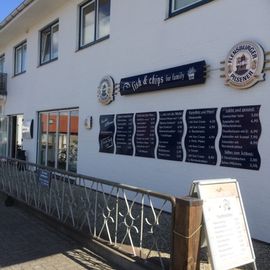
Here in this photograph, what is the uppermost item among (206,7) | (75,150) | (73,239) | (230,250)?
(206,7)

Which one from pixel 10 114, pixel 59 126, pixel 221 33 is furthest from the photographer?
pixel 10 114

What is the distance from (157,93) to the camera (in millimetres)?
7598

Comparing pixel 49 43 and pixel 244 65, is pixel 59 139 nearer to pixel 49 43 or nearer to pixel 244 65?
pixel 49 43

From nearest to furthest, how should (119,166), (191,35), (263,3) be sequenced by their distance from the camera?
(263,3) → (191,35) → (119,166)

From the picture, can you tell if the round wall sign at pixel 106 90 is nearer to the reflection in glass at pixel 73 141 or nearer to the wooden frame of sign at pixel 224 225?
the reflection in glass at pixel 73 141

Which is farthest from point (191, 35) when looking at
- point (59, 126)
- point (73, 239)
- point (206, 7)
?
point (59, 126)

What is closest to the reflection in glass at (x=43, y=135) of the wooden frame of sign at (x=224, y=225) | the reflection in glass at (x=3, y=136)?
the reflection in glass at (x=3, y=136)

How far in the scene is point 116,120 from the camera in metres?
8.81

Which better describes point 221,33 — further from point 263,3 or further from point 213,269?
point 213,269

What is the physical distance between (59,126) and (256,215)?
7377mm

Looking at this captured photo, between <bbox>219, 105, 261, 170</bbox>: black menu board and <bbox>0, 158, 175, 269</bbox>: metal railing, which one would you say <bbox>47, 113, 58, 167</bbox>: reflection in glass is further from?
<bbox>219, 105, 261, 170</bbox>: black menu board

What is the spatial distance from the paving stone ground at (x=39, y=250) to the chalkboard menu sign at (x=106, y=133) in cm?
253

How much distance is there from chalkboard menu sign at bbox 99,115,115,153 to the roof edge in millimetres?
4794

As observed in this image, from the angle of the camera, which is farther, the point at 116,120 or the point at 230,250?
the point at 116,120
